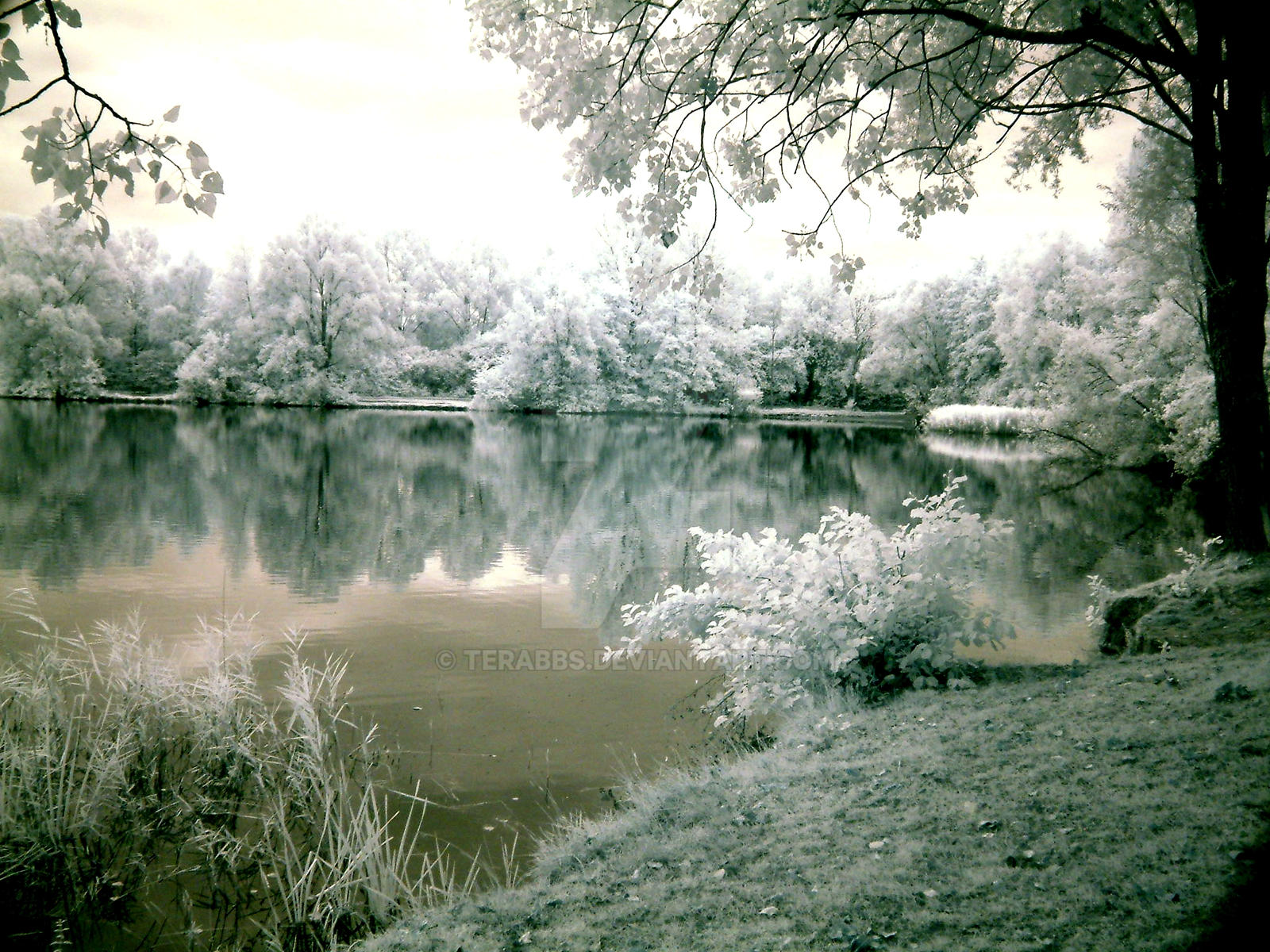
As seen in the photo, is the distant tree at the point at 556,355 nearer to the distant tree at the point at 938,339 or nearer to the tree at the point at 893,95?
the distant tree at the point at 938,339

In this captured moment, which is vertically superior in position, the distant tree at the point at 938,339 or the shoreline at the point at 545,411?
the distant tree at the point at 938,339

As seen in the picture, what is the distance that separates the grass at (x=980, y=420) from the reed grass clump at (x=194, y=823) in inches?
1514

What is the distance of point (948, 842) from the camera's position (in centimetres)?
396

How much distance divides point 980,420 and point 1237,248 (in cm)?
3886

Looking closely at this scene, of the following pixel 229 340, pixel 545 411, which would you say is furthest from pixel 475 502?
pixel 229 340

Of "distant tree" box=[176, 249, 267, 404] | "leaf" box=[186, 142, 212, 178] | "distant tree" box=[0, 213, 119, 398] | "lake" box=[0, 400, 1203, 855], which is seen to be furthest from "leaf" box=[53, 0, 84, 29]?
"distant tree" box=[176, 249, 267, 404]

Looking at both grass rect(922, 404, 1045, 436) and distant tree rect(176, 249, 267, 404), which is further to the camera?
distant tree rect(176, 249, 267, 404)

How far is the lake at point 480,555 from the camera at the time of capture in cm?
733

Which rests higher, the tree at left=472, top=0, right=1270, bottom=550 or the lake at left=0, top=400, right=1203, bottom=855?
the tree at left=472, top=0, right=1270, bottom=550

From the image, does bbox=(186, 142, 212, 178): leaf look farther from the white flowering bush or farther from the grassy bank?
the white flowering bush

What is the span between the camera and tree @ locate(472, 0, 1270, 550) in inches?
236

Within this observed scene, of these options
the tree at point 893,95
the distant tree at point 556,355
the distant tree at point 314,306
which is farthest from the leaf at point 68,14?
the distant tree at point 314,306

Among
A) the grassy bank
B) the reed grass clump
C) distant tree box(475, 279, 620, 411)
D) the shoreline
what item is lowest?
the reed grass clump

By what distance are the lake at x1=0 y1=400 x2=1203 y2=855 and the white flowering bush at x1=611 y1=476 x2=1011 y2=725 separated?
2.96 feet
